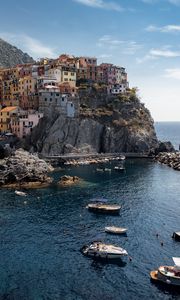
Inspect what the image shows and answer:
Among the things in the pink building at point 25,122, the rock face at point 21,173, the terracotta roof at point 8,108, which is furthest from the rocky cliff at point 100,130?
the rock face at point 21,173

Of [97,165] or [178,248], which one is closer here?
[178,248]

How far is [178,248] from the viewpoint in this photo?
61812 mm

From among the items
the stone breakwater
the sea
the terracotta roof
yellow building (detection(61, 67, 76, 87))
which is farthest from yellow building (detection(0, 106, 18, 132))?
the stone breakwater

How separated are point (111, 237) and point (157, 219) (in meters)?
14.1

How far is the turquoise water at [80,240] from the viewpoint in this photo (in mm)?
48781

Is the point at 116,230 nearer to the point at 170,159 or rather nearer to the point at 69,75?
the point at 170,159

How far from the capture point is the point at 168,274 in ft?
167

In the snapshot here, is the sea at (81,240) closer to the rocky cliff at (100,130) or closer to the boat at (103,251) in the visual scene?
the boat at (103,251)

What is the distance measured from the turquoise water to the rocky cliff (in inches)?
1682

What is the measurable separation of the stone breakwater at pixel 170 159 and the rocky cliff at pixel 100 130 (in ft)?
29.1

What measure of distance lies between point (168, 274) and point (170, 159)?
339ft

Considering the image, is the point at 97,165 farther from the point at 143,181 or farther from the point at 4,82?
the point at 4,82

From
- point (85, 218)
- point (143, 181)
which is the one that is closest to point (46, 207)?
point (85, 218)

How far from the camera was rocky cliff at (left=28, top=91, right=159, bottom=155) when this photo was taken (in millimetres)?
147125
